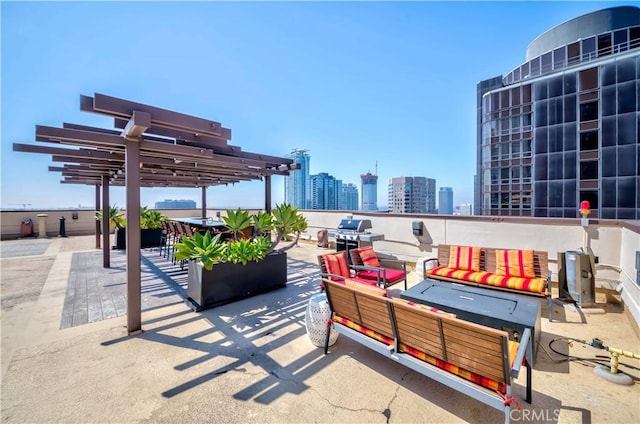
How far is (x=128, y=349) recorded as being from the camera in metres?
2.93

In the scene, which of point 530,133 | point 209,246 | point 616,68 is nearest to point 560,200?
point 530,133

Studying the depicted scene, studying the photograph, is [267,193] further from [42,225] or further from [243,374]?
[42,225]

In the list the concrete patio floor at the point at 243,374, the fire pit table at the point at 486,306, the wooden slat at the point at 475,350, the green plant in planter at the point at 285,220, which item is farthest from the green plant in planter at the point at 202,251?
the wooden slat at the point at 475,350

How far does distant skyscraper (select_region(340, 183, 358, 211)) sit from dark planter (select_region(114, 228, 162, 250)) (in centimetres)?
3209

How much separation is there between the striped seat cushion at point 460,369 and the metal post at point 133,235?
3.29 m

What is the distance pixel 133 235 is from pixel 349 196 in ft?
133

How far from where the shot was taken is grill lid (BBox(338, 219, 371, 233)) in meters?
6.80

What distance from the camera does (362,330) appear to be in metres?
2.56

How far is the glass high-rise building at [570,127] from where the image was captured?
1717 cm

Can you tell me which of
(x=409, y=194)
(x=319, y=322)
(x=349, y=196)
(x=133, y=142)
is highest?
(x=409, y=194)

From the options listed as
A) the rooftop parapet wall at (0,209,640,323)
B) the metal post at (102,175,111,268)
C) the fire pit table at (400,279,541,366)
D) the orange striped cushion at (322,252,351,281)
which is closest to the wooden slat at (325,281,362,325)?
the fire pit table at (400,279,541,366)

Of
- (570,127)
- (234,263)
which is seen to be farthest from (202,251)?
(570,127)

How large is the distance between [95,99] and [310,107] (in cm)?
1555

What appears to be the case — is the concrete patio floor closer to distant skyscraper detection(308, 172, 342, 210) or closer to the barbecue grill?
the barbecue grill
